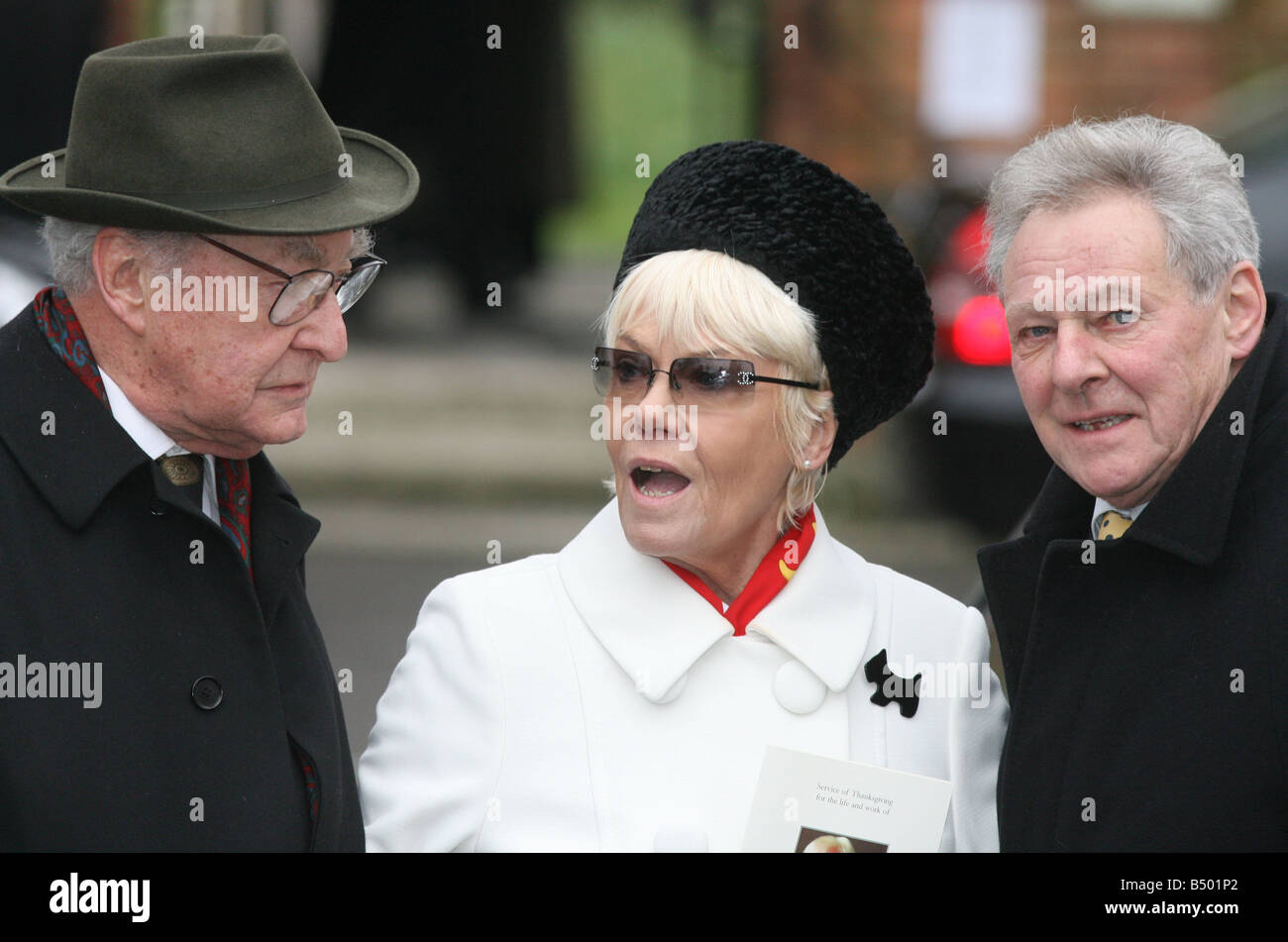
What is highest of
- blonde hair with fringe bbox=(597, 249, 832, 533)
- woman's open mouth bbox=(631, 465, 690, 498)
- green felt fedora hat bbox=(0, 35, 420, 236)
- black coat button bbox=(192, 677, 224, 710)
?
green felt fedora hat bbox=(0, 35, 420, 236)

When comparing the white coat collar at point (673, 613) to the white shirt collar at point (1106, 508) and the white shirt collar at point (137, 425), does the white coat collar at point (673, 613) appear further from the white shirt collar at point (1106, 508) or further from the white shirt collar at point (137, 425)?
the white shirt collar at point (137, 425)

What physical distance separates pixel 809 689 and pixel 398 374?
7863 mm

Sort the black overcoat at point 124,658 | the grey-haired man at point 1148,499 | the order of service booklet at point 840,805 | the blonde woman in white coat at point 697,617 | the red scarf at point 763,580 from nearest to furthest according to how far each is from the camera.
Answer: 1. the black overcoat at point 124,658
2. the grey-haired man at point 1148,499
3. the order of service booklet at point 840,805
4. the blonde woman in white coat at point 697,617
5. the red scarf at point 763,580

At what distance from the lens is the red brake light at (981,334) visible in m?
7.28

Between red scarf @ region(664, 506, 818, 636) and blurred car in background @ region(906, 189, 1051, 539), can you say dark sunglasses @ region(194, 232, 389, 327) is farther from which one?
blurred car in background @ region(906, 189, 1051, 539)

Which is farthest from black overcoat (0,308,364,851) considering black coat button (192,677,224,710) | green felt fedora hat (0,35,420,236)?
green felt fedora hat (0,35,420,236)

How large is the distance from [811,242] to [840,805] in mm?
939

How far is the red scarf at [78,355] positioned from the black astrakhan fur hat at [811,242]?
2.56 ft

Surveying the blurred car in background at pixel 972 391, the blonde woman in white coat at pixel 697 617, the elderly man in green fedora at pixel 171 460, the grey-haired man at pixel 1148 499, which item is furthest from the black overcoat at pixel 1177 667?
the blurred car in background at pixel 972 391

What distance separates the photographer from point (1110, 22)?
10.9 m

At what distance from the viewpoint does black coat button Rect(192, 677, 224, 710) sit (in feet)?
8.40
